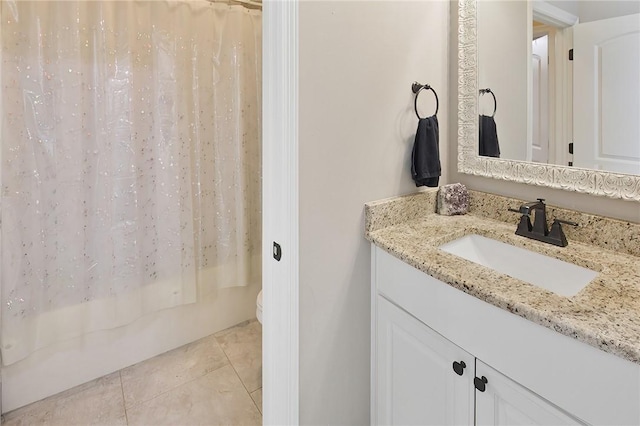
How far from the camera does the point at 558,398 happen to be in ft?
2.29

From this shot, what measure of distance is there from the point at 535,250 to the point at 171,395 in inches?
65.7

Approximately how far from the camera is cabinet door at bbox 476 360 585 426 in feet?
2.36

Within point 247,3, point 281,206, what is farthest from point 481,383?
point 247,3

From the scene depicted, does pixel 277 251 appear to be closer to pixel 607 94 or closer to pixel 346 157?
pixel 346 157

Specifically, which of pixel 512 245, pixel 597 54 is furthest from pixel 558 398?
pixel 597 54

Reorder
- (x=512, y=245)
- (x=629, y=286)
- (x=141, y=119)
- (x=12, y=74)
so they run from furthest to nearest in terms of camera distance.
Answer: (x=141, y=119) < (x=12, y=74) < (x=512, y=245) < (x=629, y=286)

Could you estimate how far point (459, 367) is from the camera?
898 millimetres

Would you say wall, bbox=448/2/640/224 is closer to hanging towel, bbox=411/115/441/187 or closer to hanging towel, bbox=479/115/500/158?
hanging towel, bbox=479/115/500/158

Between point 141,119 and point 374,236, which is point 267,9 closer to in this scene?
point 374,236

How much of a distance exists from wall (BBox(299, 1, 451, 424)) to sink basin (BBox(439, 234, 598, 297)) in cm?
31

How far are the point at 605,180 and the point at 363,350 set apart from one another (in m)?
0.91

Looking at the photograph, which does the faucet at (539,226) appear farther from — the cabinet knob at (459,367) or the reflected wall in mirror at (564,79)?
the cabinet knob at (459,367)

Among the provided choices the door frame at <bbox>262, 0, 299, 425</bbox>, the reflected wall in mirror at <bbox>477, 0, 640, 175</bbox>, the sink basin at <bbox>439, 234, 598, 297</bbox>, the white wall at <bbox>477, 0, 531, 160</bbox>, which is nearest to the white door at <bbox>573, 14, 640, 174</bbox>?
the reflected wall in mirror at <bbox>477, 0, 640, 175</bbox>

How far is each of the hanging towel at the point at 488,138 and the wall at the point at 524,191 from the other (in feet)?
0.32
